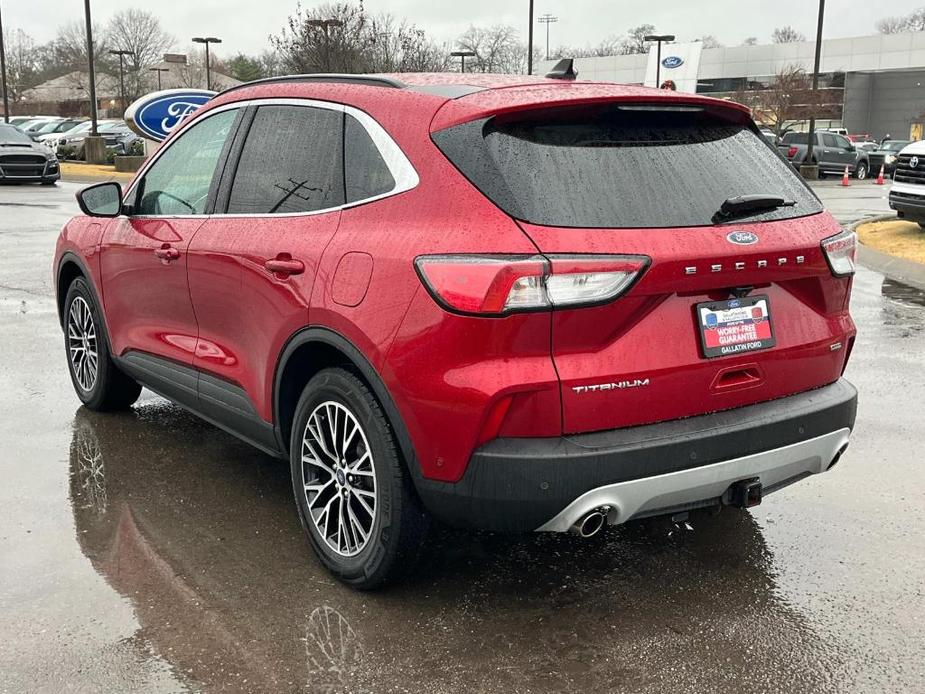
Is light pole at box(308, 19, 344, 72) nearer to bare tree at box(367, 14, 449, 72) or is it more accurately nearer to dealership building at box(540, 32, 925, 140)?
bare tree at box(367, 14, 449, 72)

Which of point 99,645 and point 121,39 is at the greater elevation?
point 121,39

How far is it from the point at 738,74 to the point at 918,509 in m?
83.0

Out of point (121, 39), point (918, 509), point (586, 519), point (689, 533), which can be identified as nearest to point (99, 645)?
point (586, 519)

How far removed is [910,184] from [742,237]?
12.3 meters

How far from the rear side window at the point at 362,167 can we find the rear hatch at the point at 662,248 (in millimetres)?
303

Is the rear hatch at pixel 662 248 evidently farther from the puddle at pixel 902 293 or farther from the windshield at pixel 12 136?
the windshield at pixel 12 136

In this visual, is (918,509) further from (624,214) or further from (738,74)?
(738,74)

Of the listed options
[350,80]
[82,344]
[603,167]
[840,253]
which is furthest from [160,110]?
[840,253]

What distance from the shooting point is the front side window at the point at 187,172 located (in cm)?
457

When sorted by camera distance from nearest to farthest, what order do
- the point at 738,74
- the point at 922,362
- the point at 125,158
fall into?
the point at 922,362
the point at 125,158
the point at 738,74

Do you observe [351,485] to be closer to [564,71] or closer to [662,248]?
[662,248]

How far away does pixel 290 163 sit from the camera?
4031mm

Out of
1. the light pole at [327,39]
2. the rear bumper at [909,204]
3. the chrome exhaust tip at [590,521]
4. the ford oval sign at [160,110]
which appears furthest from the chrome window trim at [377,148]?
the light pole at [327,39]

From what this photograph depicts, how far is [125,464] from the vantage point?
5102 millimetres
